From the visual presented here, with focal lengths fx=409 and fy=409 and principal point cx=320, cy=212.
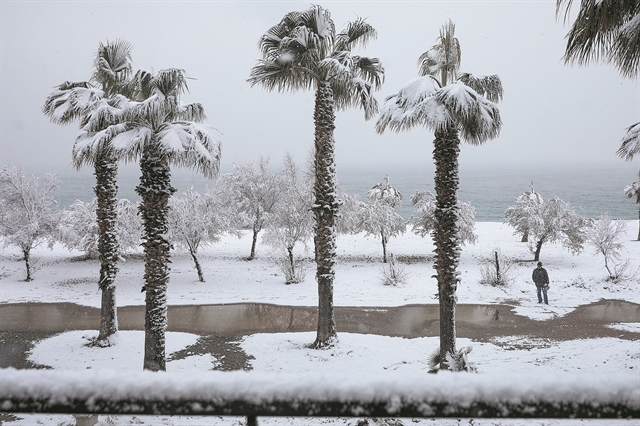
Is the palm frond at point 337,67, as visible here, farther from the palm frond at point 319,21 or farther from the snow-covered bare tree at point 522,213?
the snow-covered bare tree at point 522,213

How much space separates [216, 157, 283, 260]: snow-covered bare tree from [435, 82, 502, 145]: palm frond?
2294 centimetres

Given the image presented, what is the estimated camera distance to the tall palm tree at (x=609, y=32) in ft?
22.5

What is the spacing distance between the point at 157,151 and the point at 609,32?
1020 centimetres

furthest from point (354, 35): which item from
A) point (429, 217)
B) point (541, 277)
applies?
point (429, 217)

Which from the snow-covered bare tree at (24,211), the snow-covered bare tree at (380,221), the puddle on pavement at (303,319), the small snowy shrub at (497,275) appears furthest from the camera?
the snow-covered bare tree at (380,221)

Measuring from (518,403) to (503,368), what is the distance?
12664 mm

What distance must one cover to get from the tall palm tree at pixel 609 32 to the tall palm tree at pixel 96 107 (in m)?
12.7

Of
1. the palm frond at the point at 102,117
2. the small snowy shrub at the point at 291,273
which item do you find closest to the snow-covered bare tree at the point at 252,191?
the small snowy shrub at the point at 291,273

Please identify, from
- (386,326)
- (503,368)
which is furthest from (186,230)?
(503,368)

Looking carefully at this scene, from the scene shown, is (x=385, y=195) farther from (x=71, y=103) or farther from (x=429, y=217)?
(x=71, y=103)

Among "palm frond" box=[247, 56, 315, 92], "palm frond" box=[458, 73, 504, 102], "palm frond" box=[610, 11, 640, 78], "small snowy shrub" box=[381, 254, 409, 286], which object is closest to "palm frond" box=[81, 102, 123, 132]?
"palm frond" box=[247, 56, 315, 92]

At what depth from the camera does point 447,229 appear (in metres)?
11.1

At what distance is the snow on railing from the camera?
1057 millimetres

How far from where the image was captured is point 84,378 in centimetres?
109
